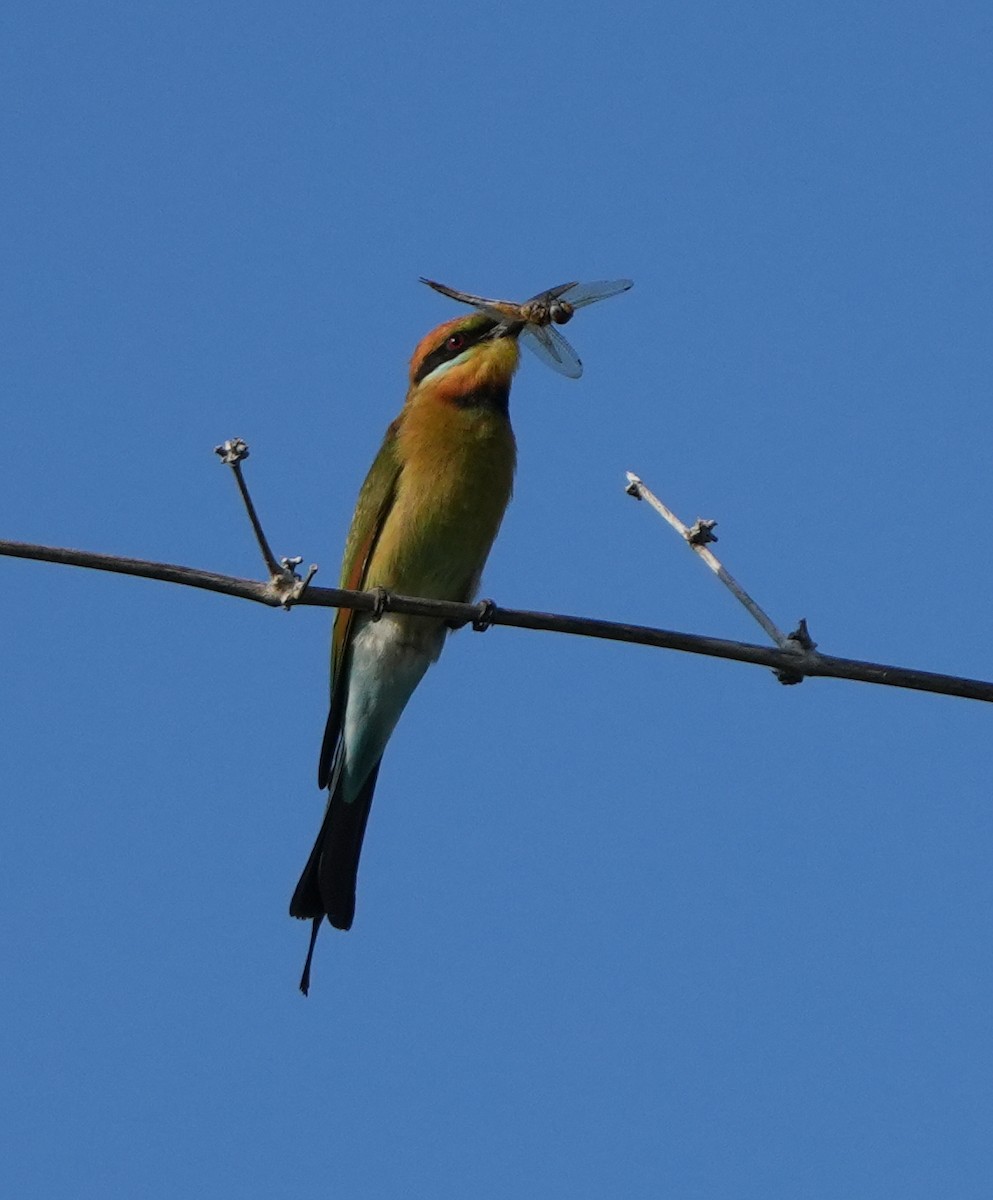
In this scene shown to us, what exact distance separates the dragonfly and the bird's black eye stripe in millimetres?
161

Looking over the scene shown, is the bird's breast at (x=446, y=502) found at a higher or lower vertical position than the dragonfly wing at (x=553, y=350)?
lower

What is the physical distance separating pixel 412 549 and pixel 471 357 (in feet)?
1.65

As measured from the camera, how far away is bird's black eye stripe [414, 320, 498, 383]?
13.3ft

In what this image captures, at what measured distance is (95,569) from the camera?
6.92 feet

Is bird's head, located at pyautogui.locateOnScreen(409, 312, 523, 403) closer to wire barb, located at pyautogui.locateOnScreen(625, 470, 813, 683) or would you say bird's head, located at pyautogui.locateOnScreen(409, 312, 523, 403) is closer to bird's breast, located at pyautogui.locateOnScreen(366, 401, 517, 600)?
bird's breast, located at pyautogui.locateOnScreen(366, 401, 517, 600)

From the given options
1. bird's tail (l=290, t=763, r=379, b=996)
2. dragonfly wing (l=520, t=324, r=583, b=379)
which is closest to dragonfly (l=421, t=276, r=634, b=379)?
dragonfly wing (l=520, t=324, r=583, b=379)

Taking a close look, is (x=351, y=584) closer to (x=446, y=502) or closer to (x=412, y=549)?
(x=412, y=549)

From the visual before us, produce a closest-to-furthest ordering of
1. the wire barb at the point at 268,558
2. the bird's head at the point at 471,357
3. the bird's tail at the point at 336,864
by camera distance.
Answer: the wire barb at the point at 268,558
the bird's tail at the point at 336,864
the bird's head at the point at 471,357

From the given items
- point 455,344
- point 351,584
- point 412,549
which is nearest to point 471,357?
point 455,344

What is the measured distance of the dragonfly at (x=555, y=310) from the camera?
3.78 metres

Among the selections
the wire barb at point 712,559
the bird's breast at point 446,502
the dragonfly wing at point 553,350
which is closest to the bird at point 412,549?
the bird's breast at point 446,502

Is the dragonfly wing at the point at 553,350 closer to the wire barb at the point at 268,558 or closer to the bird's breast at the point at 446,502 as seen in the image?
the bird's breast at the point at 446,502

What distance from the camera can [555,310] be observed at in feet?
12.5

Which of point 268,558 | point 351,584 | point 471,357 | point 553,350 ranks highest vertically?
point 471,357
